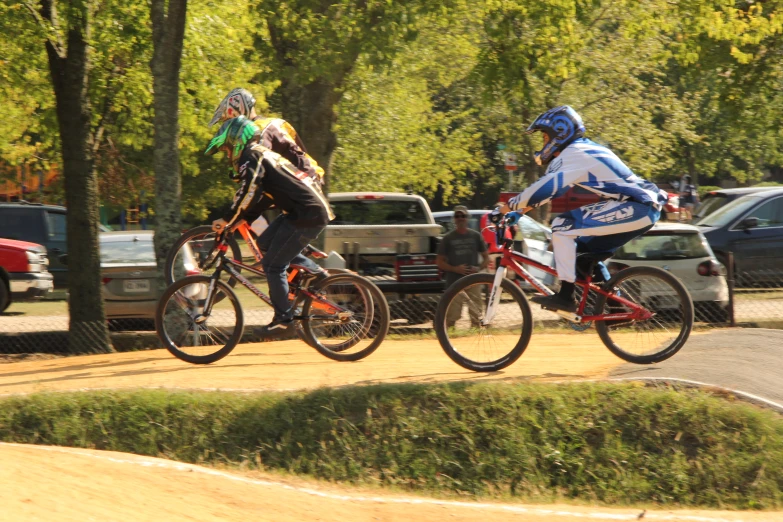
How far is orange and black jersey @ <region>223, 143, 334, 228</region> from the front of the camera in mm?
8547

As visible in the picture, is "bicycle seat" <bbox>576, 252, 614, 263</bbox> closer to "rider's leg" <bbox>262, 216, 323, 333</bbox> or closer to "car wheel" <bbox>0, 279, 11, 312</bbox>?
"rider's leg" <bbox>262, 216, 323, 333</bbox>

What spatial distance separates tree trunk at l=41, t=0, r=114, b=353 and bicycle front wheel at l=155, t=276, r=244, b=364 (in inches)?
151

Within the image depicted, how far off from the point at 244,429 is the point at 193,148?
12.0 meters

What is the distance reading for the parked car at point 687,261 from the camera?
1484cm

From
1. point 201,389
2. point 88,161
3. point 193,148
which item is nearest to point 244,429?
point 201,389

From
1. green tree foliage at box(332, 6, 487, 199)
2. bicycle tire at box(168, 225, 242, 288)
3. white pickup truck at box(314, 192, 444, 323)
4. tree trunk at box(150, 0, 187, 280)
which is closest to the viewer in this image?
bicycle tire at box(168, 225, 242, 288)

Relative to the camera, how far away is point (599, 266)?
8.12 metres

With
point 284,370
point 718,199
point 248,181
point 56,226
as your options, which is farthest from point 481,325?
point 56,226

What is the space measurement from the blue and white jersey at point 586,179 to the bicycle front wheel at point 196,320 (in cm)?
288

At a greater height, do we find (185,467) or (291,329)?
(291,329)

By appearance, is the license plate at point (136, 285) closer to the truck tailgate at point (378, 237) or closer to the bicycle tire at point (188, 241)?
the truck tailgate at point (378, 237)

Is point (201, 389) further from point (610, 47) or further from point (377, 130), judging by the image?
point (610, 47)

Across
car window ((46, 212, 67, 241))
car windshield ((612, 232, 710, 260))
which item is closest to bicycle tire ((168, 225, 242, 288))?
car windshield ((612, 232, 710, 260))

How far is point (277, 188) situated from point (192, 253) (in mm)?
1426
